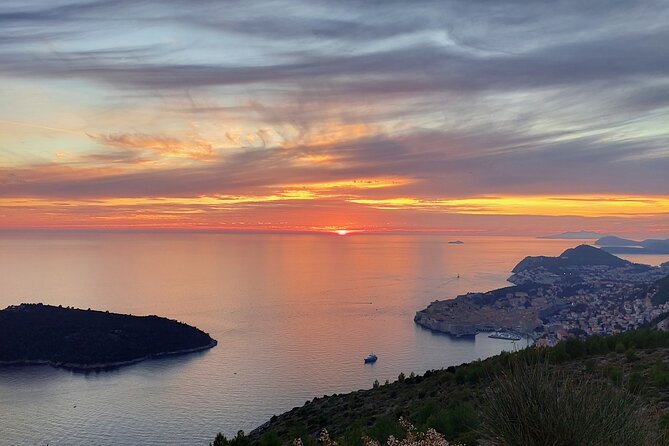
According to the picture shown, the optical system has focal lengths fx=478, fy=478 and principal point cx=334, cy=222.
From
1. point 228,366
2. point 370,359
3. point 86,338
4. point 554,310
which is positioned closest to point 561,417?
point 370,359

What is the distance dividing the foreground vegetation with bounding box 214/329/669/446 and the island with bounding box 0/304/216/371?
6440cm

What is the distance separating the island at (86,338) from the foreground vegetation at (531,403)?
6440 centimetres

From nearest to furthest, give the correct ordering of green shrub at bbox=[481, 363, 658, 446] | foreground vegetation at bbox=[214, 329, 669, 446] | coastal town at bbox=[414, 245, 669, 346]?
green shrub at bbox=[481, 363, 658, 446] < foreground vegetation at bbox=[214, 329, 669, 446] < coastal town at bbox=[414, 245, 669, 346]

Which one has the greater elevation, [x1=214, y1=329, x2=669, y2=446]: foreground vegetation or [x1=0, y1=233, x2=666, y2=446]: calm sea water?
[x1=214, y1=329, x2=669, y2=446]: foreground vegetation

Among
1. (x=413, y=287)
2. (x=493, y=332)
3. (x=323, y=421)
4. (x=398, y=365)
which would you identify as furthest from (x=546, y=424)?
(x=413, y=287)

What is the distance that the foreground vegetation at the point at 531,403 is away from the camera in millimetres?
6234

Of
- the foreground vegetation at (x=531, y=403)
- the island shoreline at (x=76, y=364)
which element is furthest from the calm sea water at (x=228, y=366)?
the foreground vegetation at (x=531, y=403)

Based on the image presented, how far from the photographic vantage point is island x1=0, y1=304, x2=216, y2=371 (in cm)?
7888

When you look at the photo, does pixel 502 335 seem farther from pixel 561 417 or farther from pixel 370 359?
pixel 561 417

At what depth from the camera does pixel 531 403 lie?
6328 mm

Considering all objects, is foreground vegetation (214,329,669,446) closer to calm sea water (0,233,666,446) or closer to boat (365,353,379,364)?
calm sea water (0,233,666,446)

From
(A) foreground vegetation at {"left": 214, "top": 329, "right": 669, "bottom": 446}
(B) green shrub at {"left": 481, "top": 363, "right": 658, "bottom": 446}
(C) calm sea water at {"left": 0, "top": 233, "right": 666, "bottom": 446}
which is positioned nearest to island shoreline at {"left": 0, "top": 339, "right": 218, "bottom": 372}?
(C) calm sea water at {"left": 0, "top": 233, "right": 666, "bottom": 446}

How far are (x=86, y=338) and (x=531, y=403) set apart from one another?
92.1 meters

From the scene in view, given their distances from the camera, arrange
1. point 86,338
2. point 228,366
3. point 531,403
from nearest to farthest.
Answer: point 531,403, point 228,366, point 86,338
